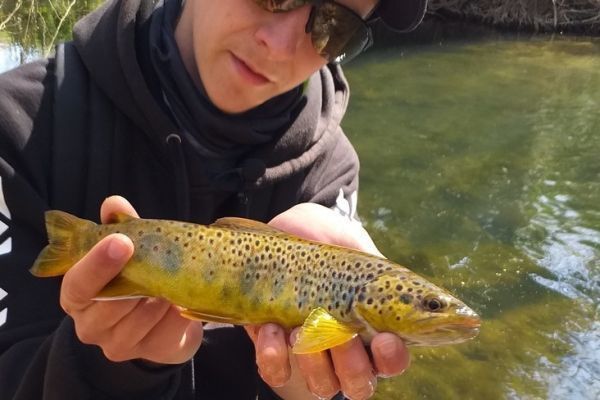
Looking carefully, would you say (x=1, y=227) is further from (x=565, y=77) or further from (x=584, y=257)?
(x=565, y=77)

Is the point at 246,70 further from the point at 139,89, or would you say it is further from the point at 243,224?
the point at 243,224

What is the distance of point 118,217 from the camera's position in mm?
1938

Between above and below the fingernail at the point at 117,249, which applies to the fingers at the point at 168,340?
below

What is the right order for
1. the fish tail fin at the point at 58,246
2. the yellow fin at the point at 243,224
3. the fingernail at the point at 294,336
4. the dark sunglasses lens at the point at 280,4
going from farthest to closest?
the dark sunglasses lens at the point at 280,4
the yellow fin at the point at 243,224
the fish tail fin at the point at 58,246
the fingernail at the point at 294,336

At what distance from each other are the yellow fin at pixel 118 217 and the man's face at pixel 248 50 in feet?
2.17

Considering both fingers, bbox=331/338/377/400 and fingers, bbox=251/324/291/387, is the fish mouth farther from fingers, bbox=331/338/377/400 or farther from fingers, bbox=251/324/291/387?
fingers, bbox=251/324/291/387

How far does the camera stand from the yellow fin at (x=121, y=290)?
5.83 feet

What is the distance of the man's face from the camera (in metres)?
2.28

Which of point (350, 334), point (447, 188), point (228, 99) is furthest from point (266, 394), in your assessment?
point (447, 188)

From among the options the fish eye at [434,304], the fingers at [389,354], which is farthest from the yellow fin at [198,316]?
the fish eye at [434,304]

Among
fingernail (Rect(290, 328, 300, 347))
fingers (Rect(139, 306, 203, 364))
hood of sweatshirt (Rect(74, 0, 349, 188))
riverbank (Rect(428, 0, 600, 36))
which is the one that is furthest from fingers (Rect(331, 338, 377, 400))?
riverbank (Rect(428, 0, 600, 36))

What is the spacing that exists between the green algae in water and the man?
232 cm

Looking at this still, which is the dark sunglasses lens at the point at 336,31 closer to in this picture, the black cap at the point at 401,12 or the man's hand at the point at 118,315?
the black cap at the point at 401,12

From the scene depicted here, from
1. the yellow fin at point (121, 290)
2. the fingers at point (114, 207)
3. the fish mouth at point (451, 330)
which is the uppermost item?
the fingers at point (114, 207)
